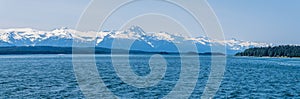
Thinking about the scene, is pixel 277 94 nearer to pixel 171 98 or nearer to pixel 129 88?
pixel 171 98

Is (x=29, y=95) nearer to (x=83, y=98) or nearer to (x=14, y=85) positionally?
(x=83, y=98)

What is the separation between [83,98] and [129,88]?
→ 9.61m

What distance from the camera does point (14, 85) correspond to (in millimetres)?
48656

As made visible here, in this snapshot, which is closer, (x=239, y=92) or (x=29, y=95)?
(x=29, y=95)

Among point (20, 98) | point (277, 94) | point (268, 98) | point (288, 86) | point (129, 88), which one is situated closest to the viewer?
point (20, 98)

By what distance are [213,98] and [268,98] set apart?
5.50 metres

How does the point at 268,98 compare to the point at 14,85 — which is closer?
the point at 268,98

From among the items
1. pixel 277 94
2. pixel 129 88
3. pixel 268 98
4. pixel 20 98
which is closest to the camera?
pixel 20 98

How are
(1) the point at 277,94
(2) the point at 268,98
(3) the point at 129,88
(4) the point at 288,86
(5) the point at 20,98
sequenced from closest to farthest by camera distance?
(5) the point at 20,98 < (2) the point at 268,98 < (1) the point at 277,94 < (3) the point at 129,88 < (4) the point at 288,86

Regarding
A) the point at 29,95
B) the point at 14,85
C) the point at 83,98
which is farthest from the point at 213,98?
the point at 14,85

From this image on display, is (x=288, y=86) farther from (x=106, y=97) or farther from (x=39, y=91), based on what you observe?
(x=39, y=91)

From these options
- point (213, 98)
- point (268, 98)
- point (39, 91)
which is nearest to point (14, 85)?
point (39, 91)

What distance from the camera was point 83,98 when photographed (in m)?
38.0

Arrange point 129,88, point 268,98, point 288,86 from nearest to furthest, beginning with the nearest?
1. point 268,98
2. point 129,88
3. point 288,86
